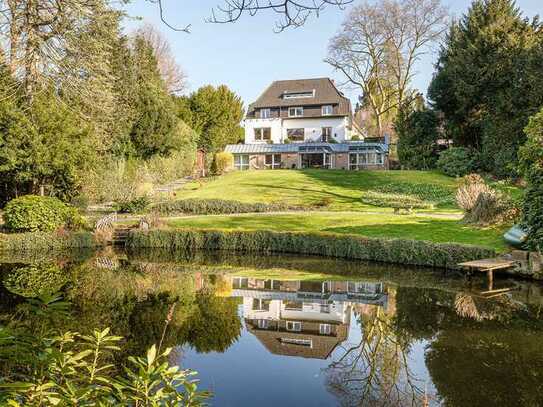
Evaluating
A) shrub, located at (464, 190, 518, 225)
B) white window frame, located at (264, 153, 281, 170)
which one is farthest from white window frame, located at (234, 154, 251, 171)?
shrub, located at (464, 190, 518, 225)

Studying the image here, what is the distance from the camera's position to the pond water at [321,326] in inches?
248

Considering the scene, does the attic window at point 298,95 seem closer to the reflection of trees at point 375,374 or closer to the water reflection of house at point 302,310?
the water reflection of house at point 302,310

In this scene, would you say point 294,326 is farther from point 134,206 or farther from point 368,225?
point 134,206

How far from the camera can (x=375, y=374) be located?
676 centimetres

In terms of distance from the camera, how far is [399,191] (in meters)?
30.7

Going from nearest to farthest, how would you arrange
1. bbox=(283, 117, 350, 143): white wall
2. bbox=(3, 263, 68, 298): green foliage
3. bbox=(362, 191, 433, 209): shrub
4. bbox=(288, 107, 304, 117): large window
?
bbox=(3, 263, 68, 298): green foliage, bbox=(362, 191, 433, 209): shrub, bbox=(283, 117, 350, 143): white wall, bbox=(288, 107, 304, 117): large window

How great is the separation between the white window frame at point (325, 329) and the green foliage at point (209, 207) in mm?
18276

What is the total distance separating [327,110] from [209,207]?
23472 millimetres

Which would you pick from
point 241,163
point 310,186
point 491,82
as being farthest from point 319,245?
point 241,163

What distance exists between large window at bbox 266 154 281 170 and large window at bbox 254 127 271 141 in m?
2.83

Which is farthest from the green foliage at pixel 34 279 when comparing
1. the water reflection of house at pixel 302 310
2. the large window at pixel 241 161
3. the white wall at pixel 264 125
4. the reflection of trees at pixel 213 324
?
the white wall at pixel 264 125

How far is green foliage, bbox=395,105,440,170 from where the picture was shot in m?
37.8

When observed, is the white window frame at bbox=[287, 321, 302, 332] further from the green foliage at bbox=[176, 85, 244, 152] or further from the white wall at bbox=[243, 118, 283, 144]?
→ the green foliage at bbox=[176, 85, 244, 152]

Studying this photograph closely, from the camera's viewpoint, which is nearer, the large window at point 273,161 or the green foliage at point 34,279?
the green foliage at point 34,279
